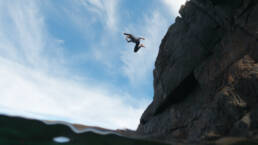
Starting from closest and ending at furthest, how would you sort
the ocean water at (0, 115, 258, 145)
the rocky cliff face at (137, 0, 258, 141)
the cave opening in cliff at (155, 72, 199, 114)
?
the ocean water at (0, 115, 258, 145) < the rocky cliff face at (137, 0, 258, 141) < the cave opening in cliff at (155, 72, 199, 114)

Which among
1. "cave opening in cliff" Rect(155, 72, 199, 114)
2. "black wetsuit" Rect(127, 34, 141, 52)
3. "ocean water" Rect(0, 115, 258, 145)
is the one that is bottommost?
"ocean water" Rect(0, 115, 258, 145)

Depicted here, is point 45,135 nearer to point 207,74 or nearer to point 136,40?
point 136,40

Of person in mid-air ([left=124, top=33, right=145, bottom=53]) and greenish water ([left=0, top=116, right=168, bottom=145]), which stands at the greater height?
person in mid-air ([left=124, top=33, right=145, bottom=53])

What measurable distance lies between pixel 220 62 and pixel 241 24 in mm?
2542

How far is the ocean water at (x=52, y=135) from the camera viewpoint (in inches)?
345

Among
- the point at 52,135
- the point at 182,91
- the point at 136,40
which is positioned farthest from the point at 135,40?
the point at 52,135

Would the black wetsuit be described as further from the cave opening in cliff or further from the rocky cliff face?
the cave opening in cliff

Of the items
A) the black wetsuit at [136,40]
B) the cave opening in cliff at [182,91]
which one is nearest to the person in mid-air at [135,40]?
the black wetsuit at [136,40]

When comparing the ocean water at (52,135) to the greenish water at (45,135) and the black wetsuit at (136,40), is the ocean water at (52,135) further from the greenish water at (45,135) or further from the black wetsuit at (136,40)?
the black wetsuit at (136,40)

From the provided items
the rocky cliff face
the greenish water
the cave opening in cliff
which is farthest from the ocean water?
the cave opening in cliff

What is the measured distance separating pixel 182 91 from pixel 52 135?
9619 mm

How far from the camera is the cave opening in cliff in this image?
14.6 m

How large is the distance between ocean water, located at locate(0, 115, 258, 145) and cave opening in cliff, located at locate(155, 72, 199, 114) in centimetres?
623

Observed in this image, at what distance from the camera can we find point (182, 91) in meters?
14.9
